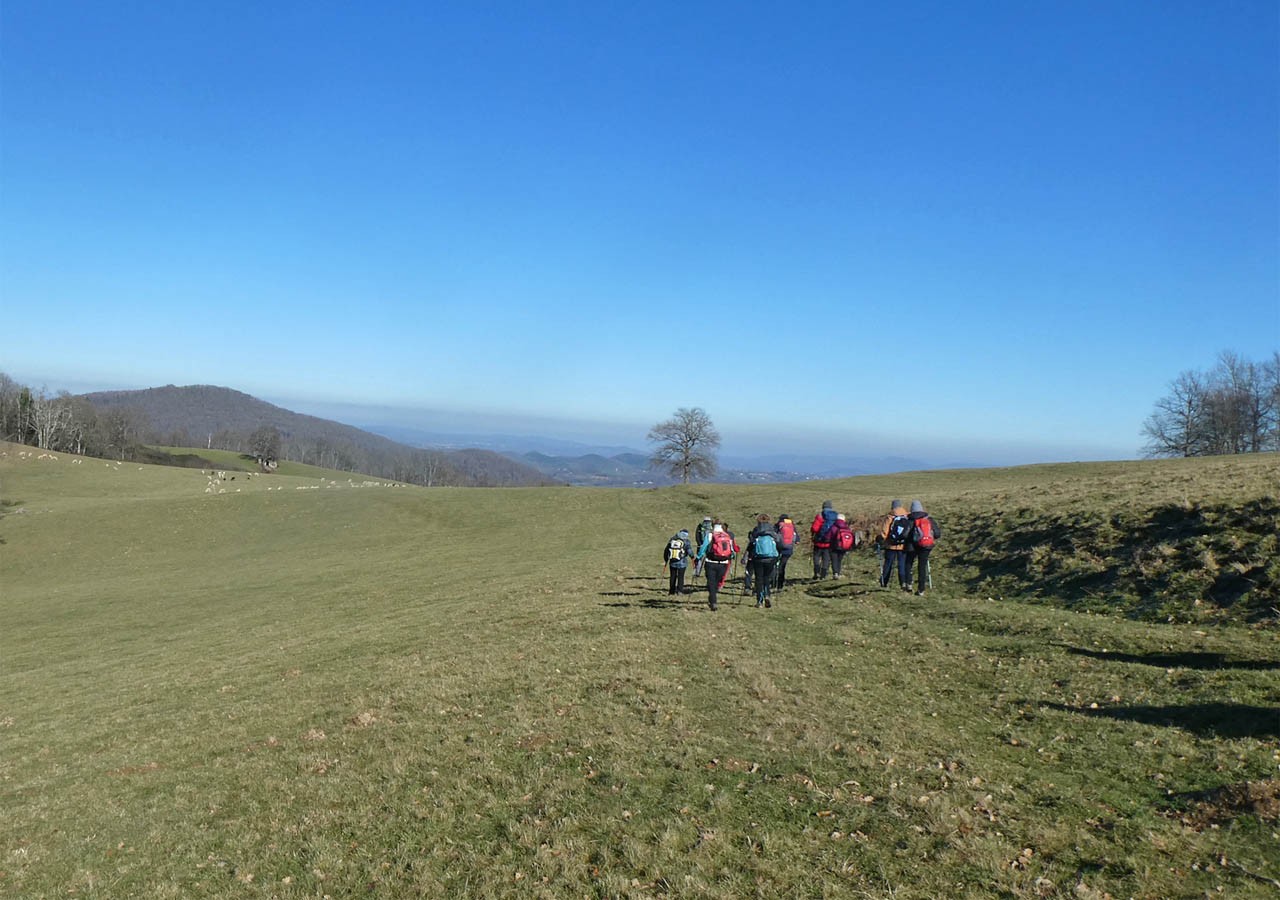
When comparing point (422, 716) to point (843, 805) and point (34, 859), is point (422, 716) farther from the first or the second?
point (843, 805)

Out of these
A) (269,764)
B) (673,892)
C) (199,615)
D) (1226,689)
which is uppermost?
(1226,689)

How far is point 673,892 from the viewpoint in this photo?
22.6ft

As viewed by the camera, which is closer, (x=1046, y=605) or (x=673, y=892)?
(x=673, y=892)

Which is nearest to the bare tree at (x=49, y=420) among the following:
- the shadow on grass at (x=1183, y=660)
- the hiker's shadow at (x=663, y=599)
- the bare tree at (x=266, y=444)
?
the bare tree at (x=266, y=444)

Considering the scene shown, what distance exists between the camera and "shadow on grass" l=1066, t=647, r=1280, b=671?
12.0m

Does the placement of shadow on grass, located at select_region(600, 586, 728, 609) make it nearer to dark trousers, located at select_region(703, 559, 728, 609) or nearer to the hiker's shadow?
the hiker's shadow

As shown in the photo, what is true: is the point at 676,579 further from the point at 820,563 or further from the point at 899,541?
the point at 899,541

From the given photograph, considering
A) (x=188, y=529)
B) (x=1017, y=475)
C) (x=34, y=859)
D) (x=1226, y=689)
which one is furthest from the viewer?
(x=1017, y=475)

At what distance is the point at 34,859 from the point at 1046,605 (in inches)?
845

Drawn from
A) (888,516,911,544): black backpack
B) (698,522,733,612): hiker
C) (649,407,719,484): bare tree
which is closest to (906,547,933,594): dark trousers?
(888,516,911,544): black backpack

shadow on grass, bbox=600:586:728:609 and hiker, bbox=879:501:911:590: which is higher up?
hiker, bbox=879:501:911:590

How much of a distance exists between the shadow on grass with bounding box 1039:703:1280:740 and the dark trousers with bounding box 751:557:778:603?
32.2 ft

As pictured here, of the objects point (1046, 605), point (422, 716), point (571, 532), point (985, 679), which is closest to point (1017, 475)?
point (571, 532)

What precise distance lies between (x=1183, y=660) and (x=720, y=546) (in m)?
10.6
